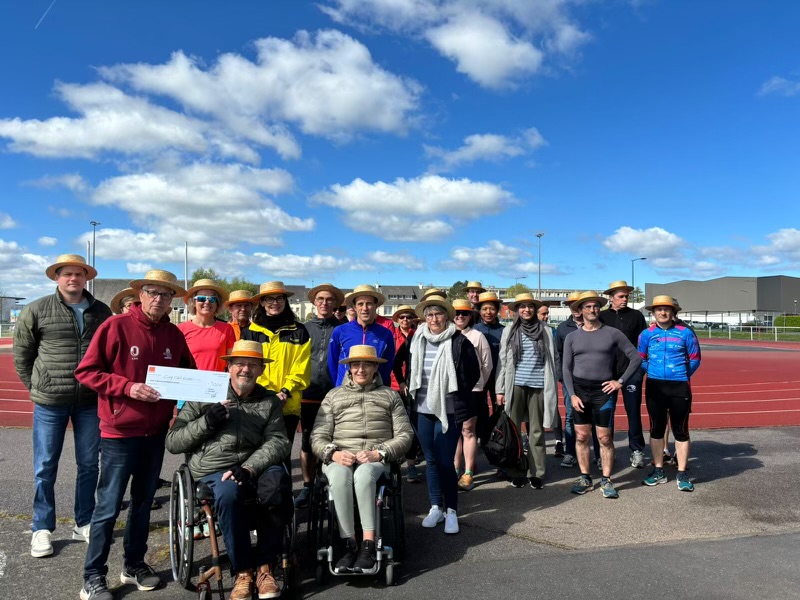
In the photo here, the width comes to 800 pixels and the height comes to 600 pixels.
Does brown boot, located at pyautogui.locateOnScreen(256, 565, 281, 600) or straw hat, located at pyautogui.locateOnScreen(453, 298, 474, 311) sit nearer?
brown boot, located at pyautogui.locateOnScreen(256, 565, 281, 600)

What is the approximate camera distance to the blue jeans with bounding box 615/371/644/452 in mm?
6703

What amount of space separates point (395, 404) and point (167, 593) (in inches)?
80.3

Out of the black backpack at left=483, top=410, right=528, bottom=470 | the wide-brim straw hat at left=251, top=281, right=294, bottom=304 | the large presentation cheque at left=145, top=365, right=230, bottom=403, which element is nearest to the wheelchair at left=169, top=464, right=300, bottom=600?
the large presentation cheque at left=145, top=365, right=230, bottom=403

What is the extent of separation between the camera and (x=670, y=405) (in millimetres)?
6293

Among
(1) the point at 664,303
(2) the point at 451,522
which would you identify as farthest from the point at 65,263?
(1) the point at 664,303

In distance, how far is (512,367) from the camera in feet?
21.2

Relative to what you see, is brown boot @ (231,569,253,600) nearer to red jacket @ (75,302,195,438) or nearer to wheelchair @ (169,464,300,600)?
wheelchair @ (169,464,300,600)

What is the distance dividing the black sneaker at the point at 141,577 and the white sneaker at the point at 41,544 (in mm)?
802

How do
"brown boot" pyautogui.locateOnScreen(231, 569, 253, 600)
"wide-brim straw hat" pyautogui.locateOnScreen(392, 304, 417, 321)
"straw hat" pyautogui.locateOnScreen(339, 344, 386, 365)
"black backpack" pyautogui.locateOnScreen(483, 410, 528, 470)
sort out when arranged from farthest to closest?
"wide-brim straw hat" pyautogui.locateOnScreen(392, 304, 417, 321)
"black backpack" pyautogui.locateOnScreen(483, 410, 528, 470)
"straw hat" pyautogui.locateOnScreen(339, 344, 386, 365)
"brown boot" pyautogui.locateOnScreen(231, 569, 253, 600)

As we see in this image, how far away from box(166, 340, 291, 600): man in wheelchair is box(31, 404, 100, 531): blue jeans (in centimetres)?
88

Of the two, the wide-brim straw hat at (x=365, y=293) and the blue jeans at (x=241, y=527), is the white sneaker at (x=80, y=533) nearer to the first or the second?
the blue jeans at (x=241, y=527)

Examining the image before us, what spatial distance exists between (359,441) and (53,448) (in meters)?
2.31

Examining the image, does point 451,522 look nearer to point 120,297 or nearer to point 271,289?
point 271,289

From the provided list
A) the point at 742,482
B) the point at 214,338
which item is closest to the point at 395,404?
the point at 214,338
